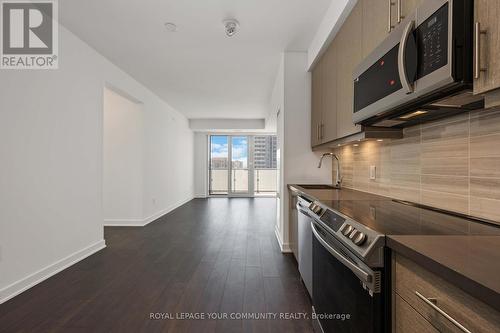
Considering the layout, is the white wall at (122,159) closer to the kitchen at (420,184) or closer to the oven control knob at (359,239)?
the kitchen at (420,184)

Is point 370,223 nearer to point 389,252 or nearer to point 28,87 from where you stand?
point 389,252

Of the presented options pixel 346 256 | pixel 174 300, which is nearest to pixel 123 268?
pixel 174 300

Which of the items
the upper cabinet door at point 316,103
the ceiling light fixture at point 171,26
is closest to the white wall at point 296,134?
the upper cabinet door at point 316,103

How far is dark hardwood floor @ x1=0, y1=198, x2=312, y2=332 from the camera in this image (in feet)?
5.84

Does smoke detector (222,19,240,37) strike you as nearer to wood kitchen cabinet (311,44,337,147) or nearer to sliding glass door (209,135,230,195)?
wood kitchen cabinet (311,44,337,147)

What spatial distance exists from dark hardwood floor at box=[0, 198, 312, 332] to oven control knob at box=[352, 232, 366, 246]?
1.08 metres

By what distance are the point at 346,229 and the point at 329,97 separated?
1751 millimetres

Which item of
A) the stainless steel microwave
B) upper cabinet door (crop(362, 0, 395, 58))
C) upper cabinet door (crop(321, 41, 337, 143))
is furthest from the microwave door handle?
upper cabinet door (crop(321, 41, 337, 143))

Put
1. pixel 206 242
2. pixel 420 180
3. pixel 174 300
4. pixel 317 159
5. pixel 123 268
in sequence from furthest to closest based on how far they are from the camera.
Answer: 1. pixel 206 242
2. pixel 317 159
3. pixel 123 268
4. pixel 174 300
5. pixel 420 180

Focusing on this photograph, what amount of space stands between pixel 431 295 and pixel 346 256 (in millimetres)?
425

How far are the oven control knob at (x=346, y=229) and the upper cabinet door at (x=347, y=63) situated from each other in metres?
→ 0.98

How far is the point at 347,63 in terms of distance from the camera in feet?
6.89

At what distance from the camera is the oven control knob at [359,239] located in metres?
0.98

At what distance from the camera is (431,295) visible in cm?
72
